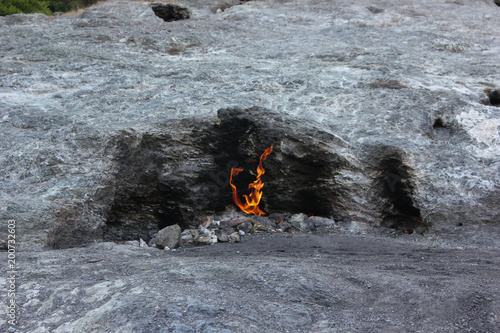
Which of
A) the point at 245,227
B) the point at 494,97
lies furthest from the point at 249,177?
the point at 494,97

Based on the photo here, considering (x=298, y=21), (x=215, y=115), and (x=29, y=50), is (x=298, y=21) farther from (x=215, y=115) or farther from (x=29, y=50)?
(x=29, y=50)

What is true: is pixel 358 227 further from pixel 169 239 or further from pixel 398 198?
pixel 169 239

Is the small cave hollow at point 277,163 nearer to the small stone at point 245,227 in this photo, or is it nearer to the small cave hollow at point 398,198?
the small stone at point 245,227

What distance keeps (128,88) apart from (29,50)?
2.51 m

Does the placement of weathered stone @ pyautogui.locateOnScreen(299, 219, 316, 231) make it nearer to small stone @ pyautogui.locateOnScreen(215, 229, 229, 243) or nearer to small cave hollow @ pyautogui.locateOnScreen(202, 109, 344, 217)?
small cave hollow @ pyautogui.locateOnScreen(202, 109, 344, 217)

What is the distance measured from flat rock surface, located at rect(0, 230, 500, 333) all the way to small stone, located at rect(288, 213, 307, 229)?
4.38 feet

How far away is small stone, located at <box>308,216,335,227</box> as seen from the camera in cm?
604

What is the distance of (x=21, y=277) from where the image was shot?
3.75 metres

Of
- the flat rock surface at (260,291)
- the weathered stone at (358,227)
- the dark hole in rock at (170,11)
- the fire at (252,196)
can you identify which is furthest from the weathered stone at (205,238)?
the dark hole in rock at (170,11)

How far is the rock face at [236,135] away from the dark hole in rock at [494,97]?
43 mm

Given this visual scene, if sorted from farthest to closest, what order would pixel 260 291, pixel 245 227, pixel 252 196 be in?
pixel 252 196, pixel 245 227, pixel 260 291

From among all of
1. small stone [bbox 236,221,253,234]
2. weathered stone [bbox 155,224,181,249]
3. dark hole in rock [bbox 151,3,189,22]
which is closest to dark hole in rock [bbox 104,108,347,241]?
small stone [bbox 236,221,253,234]

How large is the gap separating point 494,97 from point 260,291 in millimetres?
5805

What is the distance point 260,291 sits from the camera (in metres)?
3.52
